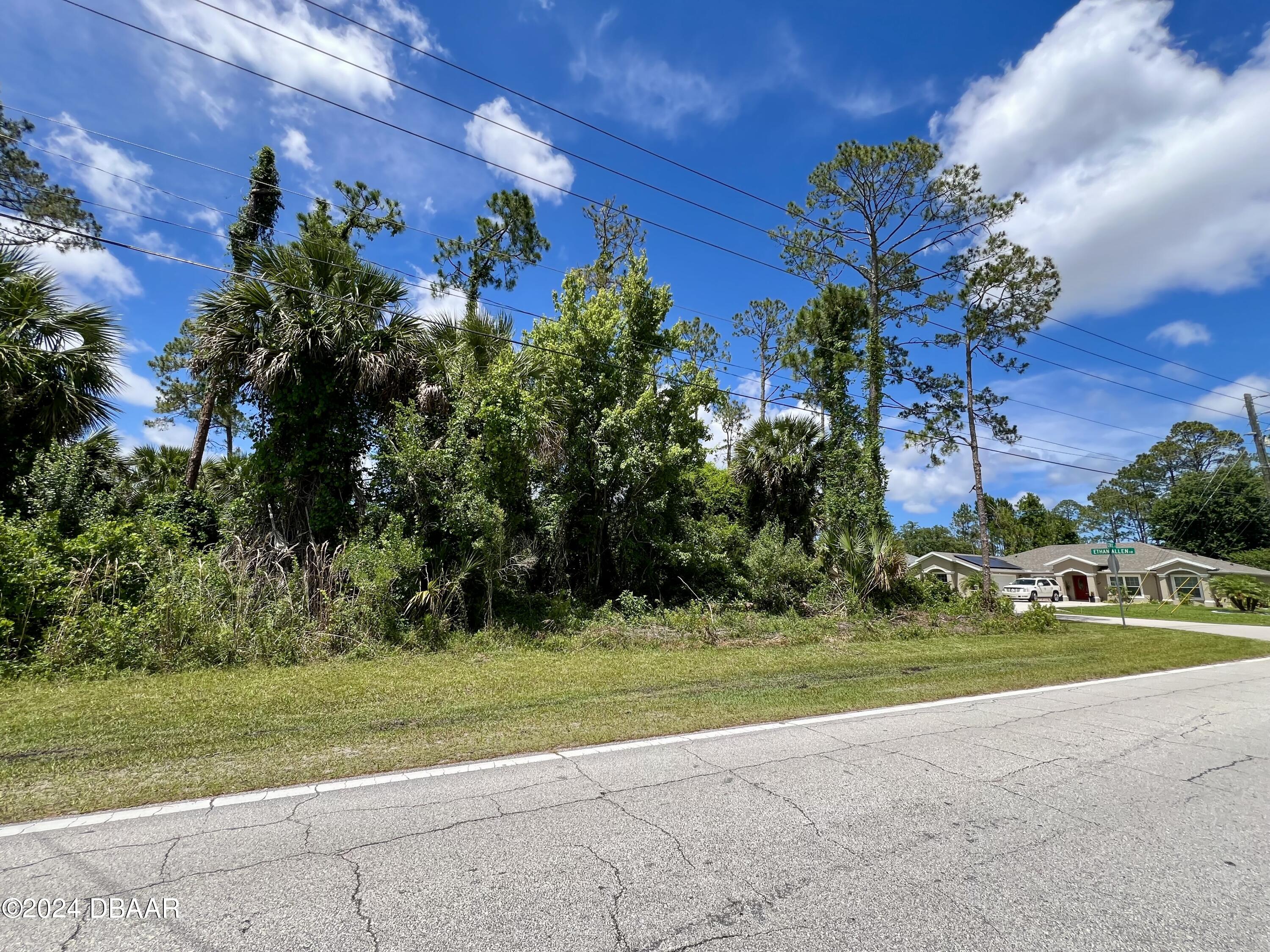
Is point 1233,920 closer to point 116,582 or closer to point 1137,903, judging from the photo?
point 1137,903

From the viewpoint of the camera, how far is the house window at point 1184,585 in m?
Answer: 38.2

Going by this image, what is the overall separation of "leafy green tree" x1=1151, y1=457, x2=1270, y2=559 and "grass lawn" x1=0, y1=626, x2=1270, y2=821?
48774 millimetres

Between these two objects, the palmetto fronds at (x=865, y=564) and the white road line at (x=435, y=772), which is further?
the palmetto fronds at (x=865, y=564)

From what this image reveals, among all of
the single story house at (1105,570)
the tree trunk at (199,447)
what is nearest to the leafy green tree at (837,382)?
the tree trunk at (199,447)

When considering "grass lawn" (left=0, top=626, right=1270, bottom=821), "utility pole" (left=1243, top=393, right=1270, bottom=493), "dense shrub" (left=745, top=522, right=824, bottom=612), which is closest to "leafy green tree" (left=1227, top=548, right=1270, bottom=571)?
"utility pole" (left=1243, top=393, right=1270, bottom=493)

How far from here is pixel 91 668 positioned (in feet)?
26.8

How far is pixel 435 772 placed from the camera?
4715mm

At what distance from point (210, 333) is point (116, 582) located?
5296 mm

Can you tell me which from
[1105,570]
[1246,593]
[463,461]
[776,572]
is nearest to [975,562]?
[1105,570]

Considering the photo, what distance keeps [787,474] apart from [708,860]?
714 inches

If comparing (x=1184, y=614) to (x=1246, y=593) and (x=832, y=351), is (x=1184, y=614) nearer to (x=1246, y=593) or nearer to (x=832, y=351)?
(x=1246, y=593)

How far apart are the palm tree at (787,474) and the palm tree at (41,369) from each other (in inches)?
683

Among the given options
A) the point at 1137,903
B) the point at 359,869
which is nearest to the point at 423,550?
the point at 359,869

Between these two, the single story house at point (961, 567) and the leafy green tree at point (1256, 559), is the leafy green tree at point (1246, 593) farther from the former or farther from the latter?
the leafy green tree at point (1256, 559)
